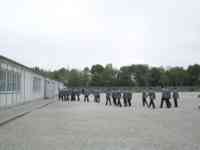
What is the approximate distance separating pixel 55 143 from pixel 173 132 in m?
4.24

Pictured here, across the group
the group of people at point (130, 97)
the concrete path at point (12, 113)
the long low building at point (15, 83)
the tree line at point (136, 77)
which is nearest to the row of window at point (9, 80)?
the long low building at point (15, 83)

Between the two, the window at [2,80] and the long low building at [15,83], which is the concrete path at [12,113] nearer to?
the long low building at [15,83]

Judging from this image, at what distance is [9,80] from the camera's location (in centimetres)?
1853

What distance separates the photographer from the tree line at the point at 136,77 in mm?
89812

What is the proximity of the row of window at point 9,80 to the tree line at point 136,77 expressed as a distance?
66.8 m

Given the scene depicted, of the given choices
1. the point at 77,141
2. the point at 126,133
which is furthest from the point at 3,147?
the point at 126,133

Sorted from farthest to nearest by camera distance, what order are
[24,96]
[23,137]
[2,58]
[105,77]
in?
[105,77] < [24,96] < [2,58] < [23,137]

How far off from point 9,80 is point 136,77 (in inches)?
3128

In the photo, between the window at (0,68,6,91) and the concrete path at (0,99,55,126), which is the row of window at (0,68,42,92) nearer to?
the window at (0,68,6,91)

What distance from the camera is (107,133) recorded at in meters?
8.70

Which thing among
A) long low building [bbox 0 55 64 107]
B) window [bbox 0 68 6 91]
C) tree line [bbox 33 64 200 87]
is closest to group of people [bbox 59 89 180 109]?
long low building [bbox 0 55 64 107]

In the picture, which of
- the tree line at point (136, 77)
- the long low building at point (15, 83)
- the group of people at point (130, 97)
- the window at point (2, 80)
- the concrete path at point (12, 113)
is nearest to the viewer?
the concrete path at point (12, 113)

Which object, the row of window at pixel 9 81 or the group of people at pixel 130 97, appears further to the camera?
the group of people at pixel 130 97

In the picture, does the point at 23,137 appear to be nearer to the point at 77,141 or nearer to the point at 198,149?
the point at 77,141
